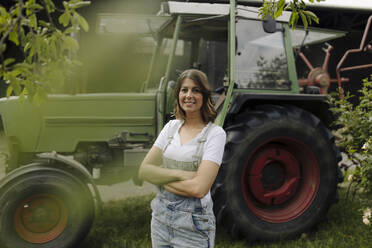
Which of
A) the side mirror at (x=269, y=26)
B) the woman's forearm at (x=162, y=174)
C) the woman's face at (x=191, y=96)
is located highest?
the side mirror at (x=269, y=26)

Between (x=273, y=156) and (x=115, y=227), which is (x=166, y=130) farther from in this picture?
(x=115, y=227)

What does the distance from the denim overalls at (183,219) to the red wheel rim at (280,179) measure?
139 centimetres

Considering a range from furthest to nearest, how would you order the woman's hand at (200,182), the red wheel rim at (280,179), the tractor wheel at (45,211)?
the red wheel rim at (280,179) → the tractor wheel at (45,211) → the woman's hand at (200,182)

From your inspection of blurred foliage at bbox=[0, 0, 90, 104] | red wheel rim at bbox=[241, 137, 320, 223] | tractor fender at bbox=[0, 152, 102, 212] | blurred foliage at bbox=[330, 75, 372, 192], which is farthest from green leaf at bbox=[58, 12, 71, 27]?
blurred foliage at bbox=[330, 75, 372, 192]

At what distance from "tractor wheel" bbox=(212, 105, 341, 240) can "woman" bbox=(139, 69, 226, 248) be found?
3.83ft

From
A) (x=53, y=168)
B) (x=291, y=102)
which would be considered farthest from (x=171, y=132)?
(x=291, y=102)

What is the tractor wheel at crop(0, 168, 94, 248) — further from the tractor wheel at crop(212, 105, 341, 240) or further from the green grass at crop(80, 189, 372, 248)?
the tractor wheel at crop(212, 105, 341, 240)

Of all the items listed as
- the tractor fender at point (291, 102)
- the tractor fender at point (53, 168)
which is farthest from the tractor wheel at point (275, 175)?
the tractor fender at point (53, 168)

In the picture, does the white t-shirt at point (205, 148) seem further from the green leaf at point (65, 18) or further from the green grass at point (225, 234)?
the green grass at point (225, 234)

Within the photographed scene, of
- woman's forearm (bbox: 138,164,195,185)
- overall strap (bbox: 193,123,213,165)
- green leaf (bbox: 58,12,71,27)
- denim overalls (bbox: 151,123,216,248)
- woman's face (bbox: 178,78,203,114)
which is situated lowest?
denim overalls (bbox: 151,123,216,248)

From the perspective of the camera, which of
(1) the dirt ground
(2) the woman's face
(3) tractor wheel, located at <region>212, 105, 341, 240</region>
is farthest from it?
(1) the dirt ground

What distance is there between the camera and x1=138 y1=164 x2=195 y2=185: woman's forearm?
4.77ft

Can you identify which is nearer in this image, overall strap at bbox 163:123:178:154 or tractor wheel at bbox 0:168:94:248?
overall strap at bbox 163:123:178:154

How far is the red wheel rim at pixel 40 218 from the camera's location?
248 cm
